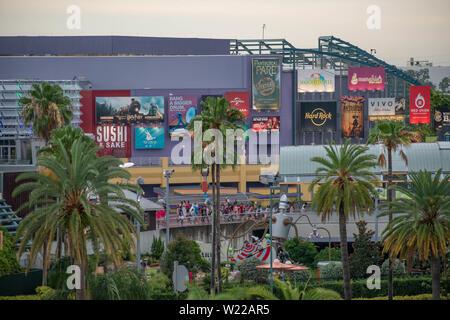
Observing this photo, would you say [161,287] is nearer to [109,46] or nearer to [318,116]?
[318,116]

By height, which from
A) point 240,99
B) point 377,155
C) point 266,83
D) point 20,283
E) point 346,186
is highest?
point 266,83

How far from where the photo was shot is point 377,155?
8000cm

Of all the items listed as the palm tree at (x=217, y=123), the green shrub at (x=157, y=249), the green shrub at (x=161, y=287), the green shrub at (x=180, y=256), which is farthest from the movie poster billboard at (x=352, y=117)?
the green shrub at (x=161, y=287)

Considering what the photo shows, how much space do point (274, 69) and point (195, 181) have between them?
18806 mm

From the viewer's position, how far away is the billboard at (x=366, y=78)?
10238cm

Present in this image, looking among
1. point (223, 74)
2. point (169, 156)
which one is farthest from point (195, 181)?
point (223, 74)

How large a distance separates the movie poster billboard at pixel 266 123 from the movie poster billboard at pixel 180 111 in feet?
26.5

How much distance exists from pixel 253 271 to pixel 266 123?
51.8 meters

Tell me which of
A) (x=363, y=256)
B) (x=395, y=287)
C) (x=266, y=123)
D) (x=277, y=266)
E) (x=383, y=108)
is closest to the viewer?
(x=395, y=287)

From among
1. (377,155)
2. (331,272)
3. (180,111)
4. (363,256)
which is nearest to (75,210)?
(331,272)

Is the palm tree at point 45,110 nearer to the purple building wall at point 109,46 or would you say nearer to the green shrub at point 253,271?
the green shrub at point 253,271

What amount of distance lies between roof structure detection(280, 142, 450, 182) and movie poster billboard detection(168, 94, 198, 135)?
69.1ft

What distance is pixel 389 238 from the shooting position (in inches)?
1545
